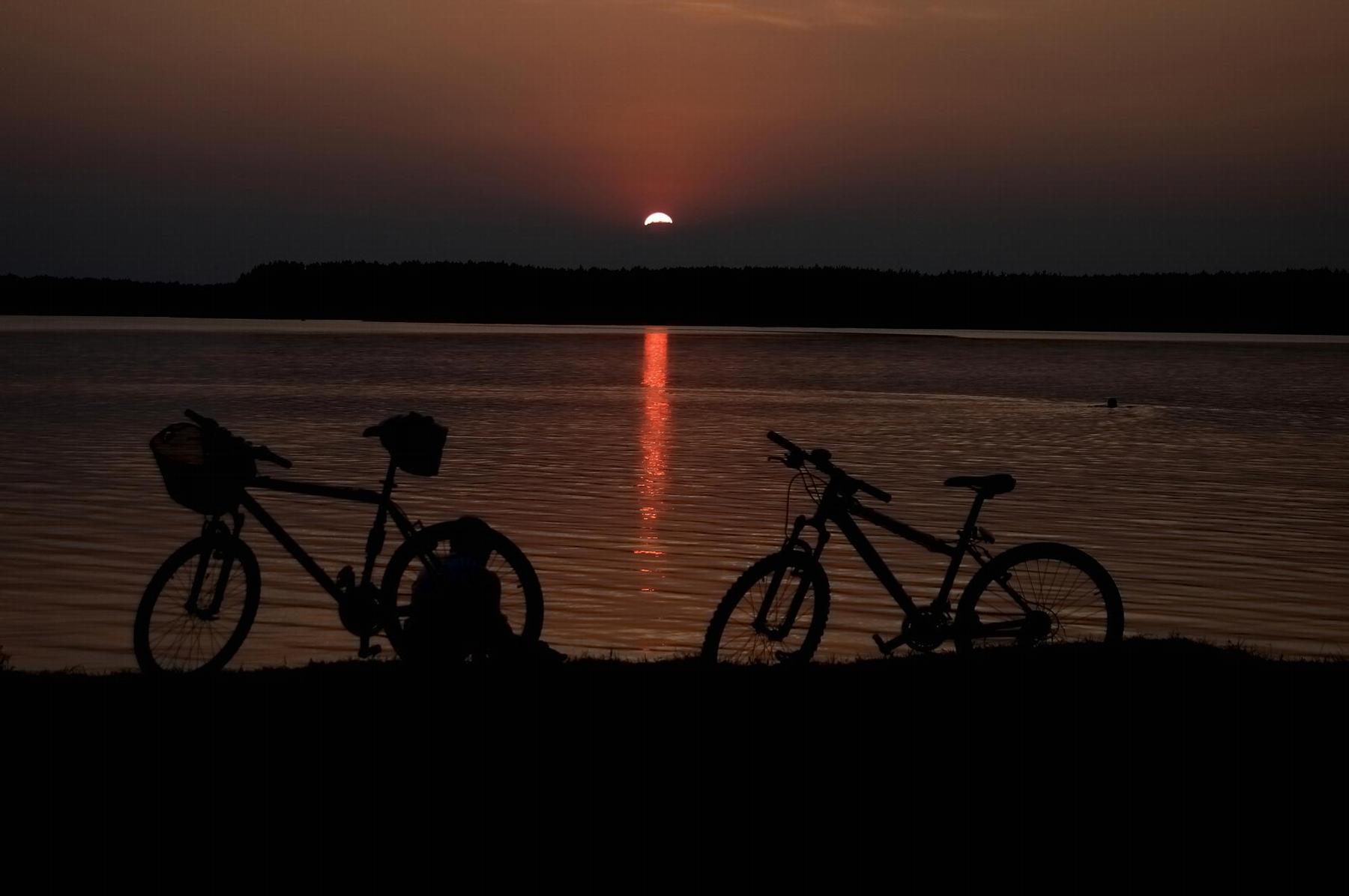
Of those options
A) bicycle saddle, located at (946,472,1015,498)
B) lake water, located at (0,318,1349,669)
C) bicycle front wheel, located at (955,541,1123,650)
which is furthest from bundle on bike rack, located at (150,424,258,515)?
bicycle front wheel, located at (955,541,1123,650)

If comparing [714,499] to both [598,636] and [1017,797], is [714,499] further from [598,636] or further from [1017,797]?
[1017,797]

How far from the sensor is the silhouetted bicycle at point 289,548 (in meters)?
7.55

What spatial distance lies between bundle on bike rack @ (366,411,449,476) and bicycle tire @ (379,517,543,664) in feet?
1.08

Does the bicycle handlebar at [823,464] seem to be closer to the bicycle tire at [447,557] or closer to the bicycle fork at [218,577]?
the bicycle tire at [447,557]

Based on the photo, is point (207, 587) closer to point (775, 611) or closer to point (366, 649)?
point (366, 649)

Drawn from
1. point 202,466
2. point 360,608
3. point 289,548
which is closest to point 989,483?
point 360,608

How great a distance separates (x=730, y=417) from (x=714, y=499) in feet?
61.0

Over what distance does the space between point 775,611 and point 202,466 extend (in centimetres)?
305

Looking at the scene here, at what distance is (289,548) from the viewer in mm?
7820

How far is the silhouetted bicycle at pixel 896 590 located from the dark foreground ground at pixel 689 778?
0.28 metres

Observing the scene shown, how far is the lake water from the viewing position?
11609 mm

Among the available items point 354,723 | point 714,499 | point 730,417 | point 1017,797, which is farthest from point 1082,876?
point 730,417

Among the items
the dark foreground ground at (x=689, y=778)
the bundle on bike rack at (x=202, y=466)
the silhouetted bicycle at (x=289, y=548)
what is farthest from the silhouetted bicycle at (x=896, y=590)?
the bundle on bike rack at (x=202, y=466)

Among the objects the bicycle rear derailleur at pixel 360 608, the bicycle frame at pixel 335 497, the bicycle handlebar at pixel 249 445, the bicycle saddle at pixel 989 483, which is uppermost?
the bicycle handlebar at pixel 249 445
